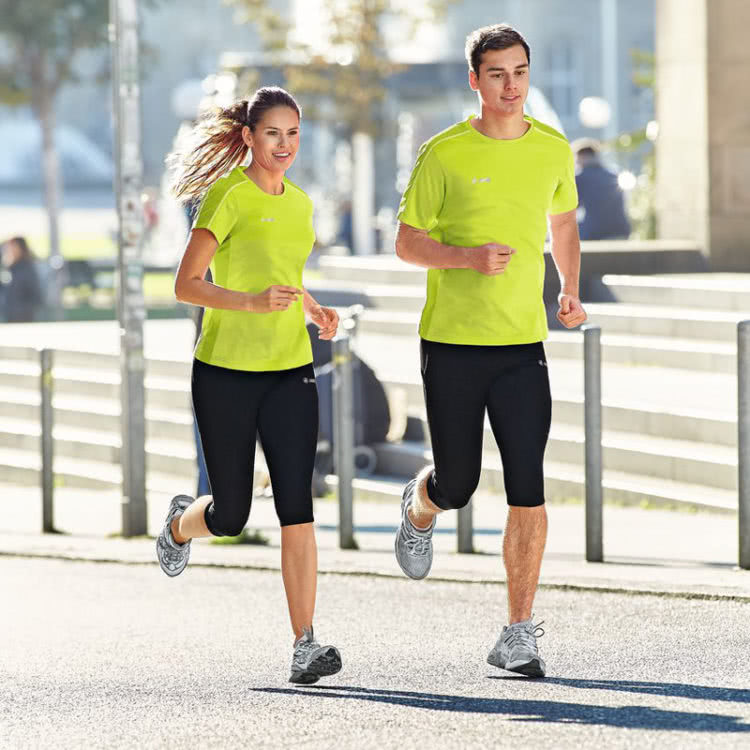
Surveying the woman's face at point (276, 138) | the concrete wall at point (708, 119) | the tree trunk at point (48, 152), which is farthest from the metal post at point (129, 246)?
the tree trunk at point (48, 152)

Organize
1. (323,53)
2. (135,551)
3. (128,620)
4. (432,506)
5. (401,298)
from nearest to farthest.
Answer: (432,506)
(128,620)
(135,551)
(401,298)
(323,53)

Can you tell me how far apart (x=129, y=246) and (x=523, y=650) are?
495 centimetres

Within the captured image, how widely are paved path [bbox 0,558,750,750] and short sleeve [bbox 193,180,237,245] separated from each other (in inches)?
56.7

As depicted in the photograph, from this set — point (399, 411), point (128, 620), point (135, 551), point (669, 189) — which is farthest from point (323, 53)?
point (128, 620)

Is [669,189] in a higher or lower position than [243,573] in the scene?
higher

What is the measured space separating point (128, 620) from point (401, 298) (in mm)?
8331

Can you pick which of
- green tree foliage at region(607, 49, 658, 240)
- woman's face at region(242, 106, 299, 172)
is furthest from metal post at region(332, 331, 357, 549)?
green tree foliage at region(607, 49, 658, 240)

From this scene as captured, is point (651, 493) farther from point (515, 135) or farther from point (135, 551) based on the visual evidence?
point (515, 135)

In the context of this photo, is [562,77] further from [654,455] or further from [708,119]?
[654,455]

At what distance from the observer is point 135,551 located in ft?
→ 33.6

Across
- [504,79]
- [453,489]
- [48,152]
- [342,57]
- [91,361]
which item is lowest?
[453,489]

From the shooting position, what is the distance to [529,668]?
6391mm

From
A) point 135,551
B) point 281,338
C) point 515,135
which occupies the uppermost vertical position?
point 515,135

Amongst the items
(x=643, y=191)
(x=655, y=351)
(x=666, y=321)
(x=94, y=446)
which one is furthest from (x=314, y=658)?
(x=643, y=191)
